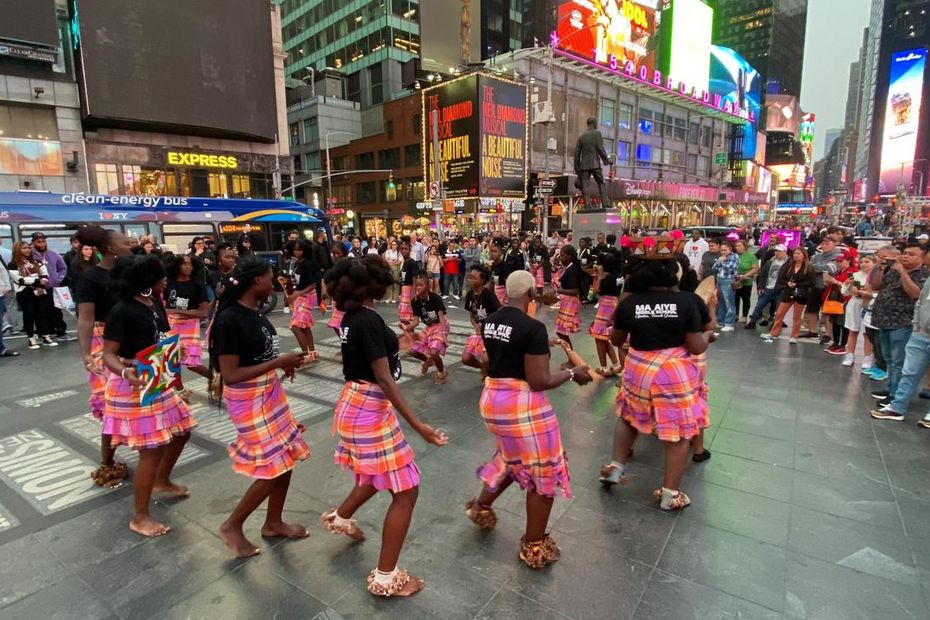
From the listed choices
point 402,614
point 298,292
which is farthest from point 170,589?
point 298,292

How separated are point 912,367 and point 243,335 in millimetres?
6538

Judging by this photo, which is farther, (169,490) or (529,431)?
(169,490)

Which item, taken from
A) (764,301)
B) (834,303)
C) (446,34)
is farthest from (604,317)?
(446,34)

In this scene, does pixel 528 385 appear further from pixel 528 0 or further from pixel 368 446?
pixel 528 0

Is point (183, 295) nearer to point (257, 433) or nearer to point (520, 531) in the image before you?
point (257, 433)

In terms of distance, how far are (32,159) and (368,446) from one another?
30016mm

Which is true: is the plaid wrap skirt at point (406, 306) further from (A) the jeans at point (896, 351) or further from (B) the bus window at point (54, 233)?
(B) the bus window at point (54, 233)

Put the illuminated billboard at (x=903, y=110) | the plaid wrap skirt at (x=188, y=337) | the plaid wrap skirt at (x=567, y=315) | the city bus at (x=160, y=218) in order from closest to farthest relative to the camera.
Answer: the plaid wrap skirt at (x=188, y=337) → the plaid wrap skirt at (x=567, y=315) → the city bus at (x=160, y=218) → the illuminated billboard at (x=903, y=110)

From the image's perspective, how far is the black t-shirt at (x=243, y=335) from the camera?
9.52 feet

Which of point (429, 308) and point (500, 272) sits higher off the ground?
point (500, 272)

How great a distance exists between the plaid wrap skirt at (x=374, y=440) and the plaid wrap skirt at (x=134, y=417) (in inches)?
58.2

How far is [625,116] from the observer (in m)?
42.9

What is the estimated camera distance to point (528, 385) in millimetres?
2881

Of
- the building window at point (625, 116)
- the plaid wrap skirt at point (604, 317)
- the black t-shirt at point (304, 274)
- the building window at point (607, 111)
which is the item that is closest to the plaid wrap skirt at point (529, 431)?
the plaid wrap skirt at point (604, 317)
